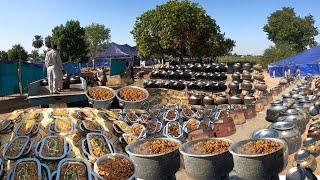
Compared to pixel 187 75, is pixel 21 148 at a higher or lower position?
higher

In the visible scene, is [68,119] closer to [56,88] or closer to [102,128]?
[102,128]

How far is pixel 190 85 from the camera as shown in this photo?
2981cm

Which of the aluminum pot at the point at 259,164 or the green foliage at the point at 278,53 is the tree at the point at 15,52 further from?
A: the aluminum pot at the point at 259,164

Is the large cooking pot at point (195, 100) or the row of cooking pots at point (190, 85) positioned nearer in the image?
the large cooking pot at point (195, 100)

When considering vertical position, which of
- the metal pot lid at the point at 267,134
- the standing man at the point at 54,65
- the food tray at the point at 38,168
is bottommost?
the food tray at the point at 38,168

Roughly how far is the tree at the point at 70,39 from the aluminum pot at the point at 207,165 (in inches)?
2226

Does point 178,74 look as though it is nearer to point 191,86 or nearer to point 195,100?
point 191,86

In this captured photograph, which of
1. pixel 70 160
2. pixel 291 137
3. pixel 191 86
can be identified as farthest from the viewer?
pixel 191 86

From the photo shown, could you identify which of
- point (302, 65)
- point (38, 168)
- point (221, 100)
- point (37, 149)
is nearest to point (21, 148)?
point (37, 149)

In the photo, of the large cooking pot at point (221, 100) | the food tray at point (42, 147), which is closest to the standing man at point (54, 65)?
the food tray at point (42, 147)

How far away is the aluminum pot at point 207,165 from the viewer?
6820mm

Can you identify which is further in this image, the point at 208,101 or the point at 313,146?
the point at 208,101

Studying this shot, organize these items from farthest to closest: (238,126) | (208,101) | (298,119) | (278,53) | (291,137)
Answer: (278,53)
(208,101)
(238,126)
(298,119)
(291,137)

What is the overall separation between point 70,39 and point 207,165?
57674 millimetres
